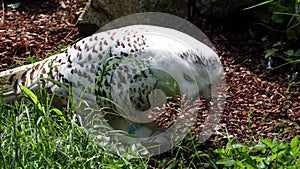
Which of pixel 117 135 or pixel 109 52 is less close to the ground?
pixel 109 52

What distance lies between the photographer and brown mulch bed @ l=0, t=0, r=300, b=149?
353 centimetres

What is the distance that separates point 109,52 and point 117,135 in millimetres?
521

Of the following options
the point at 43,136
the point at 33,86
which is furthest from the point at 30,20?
the point at 43,136

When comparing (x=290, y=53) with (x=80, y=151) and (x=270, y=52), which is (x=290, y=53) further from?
(x=80, y=151)

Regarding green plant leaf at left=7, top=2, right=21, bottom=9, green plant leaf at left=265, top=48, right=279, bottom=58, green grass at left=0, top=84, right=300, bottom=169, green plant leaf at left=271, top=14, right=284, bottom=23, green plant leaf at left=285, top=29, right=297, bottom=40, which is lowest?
green grass at left=0, top=84, right=300, bottom=169

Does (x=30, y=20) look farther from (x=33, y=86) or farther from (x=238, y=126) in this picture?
(x=238, y=126)

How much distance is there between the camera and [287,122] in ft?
11.3

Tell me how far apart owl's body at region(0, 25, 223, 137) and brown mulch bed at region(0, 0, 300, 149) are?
262mm

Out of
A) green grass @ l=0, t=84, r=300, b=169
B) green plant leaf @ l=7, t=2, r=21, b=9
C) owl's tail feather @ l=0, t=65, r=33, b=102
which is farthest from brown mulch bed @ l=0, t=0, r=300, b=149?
owl's tail feather @ l=0, t=65, r=33, b=102

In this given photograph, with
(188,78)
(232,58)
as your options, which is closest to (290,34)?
(232,58)

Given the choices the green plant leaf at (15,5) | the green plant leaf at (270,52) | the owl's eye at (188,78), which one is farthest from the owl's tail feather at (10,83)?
the green plant leaf at (15,5)

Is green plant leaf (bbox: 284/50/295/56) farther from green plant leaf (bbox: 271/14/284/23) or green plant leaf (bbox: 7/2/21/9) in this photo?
green plant leaf (bbox: 7/2/21/9)

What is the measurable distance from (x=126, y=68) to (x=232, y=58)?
40.3 inches

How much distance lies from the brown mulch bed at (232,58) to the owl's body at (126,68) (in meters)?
0.26
